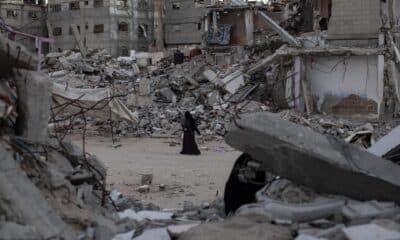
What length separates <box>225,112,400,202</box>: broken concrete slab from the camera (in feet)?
20.0

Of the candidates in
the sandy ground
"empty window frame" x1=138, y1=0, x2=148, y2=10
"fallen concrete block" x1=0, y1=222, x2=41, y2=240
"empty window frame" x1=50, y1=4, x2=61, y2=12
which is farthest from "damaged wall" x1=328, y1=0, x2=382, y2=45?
"empty window frame" x1=50, y1=4, x2=61, y2=12

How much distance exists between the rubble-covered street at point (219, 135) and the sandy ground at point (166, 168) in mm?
53

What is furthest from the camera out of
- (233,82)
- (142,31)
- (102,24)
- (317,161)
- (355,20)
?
(142,31)

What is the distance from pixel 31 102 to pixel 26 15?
45.8m

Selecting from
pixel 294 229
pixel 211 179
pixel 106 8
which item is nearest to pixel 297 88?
pixel 211 179

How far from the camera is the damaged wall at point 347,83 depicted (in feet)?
65.1

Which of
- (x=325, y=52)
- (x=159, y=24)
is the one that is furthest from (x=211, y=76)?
(x=159, y=24)

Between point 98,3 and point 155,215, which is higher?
point 98,3

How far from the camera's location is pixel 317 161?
611 centimetres

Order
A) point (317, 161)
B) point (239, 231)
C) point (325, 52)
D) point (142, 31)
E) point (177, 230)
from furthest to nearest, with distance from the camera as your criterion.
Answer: point (142, 31) < point (325, 52) < point (317, 161) < point (177, 230) < point (239, 231)

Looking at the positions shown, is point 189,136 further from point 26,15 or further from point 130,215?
point 26,15

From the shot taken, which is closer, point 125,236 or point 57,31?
point 125,236

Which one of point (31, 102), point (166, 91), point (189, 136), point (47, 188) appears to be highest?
point (31, 102)

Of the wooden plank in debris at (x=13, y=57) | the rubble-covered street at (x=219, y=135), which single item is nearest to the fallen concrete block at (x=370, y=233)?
the rubble-covered street at (x=219, y=135)
